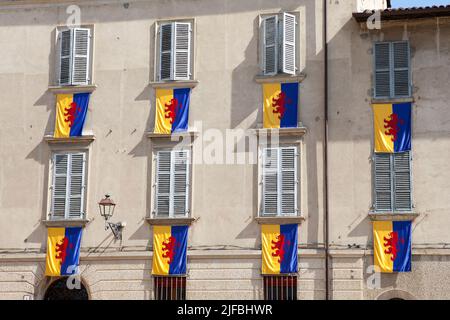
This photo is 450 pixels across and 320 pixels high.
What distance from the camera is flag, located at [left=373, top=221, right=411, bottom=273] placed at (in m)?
21.7

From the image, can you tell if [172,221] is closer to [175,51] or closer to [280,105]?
[280,105]

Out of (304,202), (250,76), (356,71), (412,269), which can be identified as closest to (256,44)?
(250,76)

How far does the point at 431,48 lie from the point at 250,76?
502 centimetres

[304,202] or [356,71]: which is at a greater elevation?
[356,71]

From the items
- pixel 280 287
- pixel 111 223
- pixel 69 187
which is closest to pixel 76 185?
pixel 69 187

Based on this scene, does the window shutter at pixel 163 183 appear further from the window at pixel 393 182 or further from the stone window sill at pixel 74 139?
the window at pixel 393 182

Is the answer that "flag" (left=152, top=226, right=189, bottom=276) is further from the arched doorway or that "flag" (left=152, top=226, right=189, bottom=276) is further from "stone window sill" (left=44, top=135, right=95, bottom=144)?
"stone window sill" (left=44, top=135, right=95, bottom=144)

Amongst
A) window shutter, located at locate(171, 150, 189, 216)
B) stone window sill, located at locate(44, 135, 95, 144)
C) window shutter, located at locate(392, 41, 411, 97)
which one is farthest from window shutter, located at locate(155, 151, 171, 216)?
window shutter, located at locate(392, 41, 411, 97)

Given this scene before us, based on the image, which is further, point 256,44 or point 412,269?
point 256,44

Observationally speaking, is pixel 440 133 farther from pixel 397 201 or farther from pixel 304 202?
pixel 304 202

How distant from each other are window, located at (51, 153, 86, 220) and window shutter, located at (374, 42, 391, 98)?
8.58m

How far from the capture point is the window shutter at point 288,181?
22.7 m

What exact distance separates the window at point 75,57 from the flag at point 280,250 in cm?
715

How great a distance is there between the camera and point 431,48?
2270 centimetres
